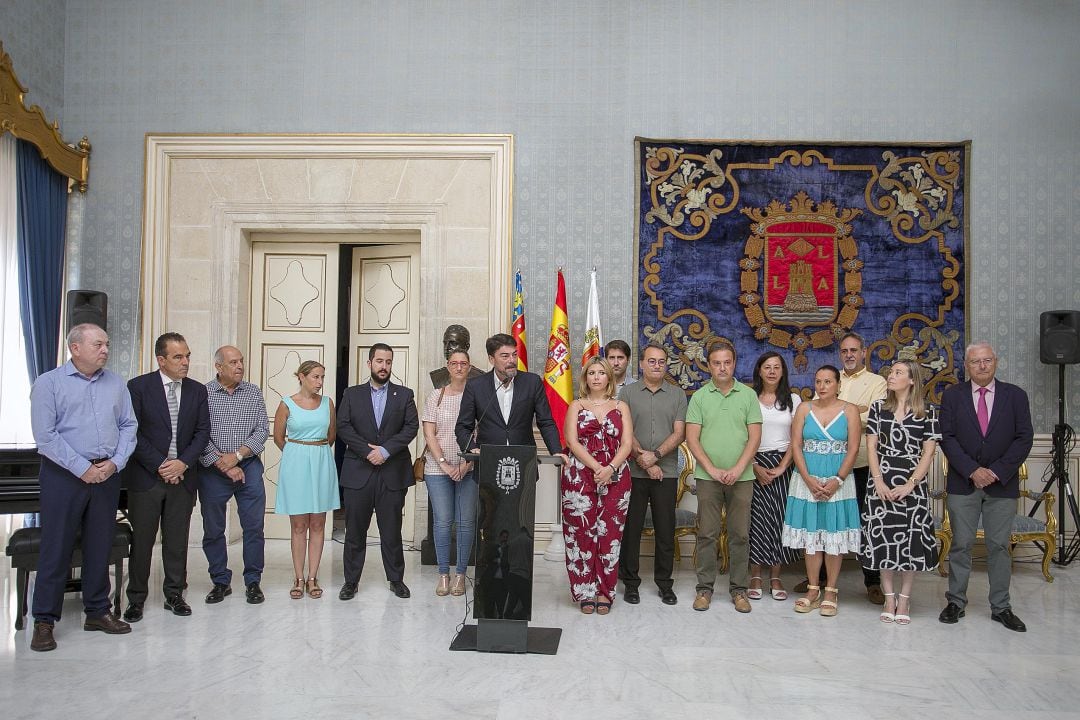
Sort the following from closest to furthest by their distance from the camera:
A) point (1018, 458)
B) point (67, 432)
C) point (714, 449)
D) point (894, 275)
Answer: point (67, 432) < point (1018, 458) < point (714, 449) < point (894, 275)

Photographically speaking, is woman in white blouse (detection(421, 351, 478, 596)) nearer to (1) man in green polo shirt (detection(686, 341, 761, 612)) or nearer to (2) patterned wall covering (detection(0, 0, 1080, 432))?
(1) man in green polo shirt (detection(686, 341, 761, 612))

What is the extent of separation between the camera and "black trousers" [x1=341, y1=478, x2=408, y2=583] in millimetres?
5348

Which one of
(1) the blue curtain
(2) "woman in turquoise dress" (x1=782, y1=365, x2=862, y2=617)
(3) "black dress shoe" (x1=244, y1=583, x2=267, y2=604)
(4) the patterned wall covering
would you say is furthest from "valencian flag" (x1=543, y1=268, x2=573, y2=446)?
(1) the blue curtain

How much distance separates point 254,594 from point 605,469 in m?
2.15

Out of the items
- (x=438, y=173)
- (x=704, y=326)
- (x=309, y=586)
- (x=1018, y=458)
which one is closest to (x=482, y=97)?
(x=438, y=173)

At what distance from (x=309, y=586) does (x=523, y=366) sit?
214 cm

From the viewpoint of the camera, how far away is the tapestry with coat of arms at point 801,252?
6.90 meters

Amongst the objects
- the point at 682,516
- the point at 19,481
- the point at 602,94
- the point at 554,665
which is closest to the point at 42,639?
the point at 19,481

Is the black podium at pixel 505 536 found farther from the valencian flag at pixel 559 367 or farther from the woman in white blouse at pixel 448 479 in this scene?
the valencian flag at pixel 559 367

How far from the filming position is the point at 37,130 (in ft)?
21.5

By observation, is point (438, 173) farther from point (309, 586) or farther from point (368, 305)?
point (309, 586)

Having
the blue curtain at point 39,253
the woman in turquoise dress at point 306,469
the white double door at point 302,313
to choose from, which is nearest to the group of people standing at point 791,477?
the woman in turquoise dress at point 306,469

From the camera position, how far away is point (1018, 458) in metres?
4.79

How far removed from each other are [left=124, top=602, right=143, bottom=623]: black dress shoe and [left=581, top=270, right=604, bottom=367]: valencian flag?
10.6 ft
